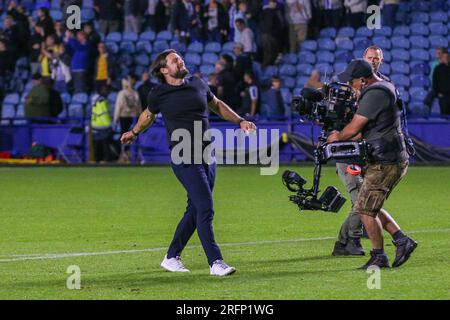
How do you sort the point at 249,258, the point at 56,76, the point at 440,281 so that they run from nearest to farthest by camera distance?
the point at 440,281 < the point at 249,258 < the point at 56,76

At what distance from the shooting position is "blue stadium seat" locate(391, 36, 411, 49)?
32.0 metres

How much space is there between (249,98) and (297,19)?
9.76 ft

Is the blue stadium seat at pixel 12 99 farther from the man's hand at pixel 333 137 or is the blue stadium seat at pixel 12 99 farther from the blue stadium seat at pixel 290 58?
the man's hand at pixel 333 137

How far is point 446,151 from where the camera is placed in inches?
1135

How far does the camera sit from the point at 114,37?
1335 inches

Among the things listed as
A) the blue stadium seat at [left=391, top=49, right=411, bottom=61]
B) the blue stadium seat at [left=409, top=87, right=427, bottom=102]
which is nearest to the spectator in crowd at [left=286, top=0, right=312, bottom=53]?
the blue stadium seat at [left=391, top=49, right=411, bottom=61]

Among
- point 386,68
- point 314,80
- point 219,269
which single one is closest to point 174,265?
point 219,269

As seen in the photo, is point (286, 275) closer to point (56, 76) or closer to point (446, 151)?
point (446, 151)

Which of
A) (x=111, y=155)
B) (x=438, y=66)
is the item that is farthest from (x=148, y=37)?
(x=438, y=66)

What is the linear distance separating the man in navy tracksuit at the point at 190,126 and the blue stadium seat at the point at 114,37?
2210cm

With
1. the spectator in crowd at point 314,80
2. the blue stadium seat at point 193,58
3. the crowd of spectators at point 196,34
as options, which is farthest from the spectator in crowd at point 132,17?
the spectator in crowd at point 314,80

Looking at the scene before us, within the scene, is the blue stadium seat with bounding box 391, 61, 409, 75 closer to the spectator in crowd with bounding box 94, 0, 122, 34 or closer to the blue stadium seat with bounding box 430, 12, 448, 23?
the blue stadium seat with bounding box 430, 12, 448, 23

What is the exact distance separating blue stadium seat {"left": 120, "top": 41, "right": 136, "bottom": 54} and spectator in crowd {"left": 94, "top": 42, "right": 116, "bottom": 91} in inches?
47.5

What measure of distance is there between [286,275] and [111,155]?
19.9m
